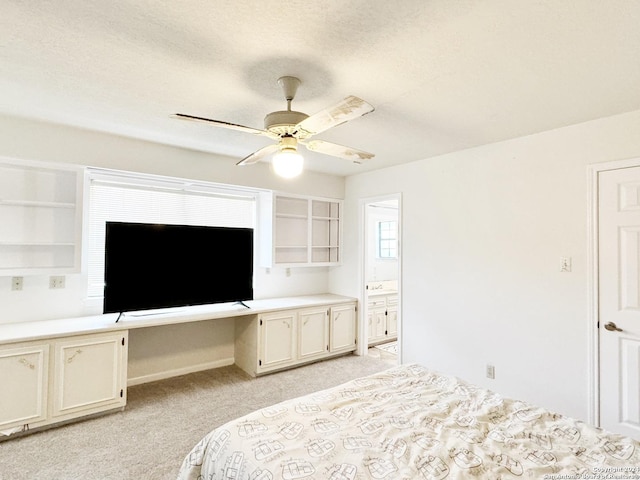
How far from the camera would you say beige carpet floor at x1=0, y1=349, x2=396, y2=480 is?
7.17 ft

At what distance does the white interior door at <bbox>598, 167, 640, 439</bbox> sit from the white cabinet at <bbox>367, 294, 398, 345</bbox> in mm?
2720

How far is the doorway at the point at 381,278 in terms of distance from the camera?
450 centimetres

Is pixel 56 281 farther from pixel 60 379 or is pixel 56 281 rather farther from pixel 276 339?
pixel 276 339

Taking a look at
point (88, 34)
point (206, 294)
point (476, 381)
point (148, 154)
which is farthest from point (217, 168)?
point (476, 381)

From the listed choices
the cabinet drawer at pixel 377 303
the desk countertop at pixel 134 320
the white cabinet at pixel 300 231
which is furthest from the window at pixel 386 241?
the desk countertop at pixel 134 320

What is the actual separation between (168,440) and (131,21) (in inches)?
107

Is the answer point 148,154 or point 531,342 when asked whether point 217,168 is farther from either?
point 531,342

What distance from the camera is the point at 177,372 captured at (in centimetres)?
378

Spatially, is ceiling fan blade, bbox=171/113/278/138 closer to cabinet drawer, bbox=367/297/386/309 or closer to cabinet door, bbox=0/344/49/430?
cabinet door, bbox=0/344/49/430

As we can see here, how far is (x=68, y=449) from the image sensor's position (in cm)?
238

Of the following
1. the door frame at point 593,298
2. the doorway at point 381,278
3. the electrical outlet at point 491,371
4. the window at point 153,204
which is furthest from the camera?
the doorway at point 381,278

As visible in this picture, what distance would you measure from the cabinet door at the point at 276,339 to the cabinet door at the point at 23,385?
6.18 ft

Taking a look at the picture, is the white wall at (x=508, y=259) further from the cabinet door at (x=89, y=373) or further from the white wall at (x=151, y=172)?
the cabinet door at (x=89, y=373)

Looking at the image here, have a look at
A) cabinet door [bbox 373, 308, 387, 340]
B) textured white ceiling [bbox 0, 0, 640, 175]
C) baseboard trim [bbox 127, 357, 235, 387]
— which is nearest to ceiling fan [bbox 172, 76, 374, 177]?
textured white ceiling [bbox 0, 0, 640, 175]
